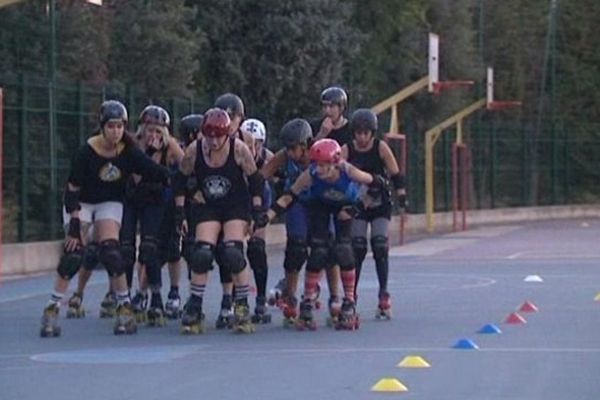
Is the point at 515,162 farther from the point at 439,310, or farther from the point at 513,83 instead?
the point at 439,310

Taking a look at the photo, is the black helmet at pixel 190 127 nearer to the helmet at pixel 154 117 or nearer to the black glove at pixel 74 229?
the helmet at pixel 154 117

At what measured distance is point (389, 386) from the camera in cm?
1187

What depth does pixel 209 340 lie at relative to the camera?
15375mm

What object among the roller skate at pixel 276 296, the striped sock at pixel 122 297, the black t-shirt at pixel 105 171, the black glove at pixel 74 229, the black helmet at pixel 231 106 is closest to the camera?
the black glove at pixel 74 229

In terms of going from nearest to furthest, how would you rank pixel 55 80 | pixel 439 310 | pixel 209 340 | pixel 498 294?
pixel 209 340
pixel 439 310
pixel 498 294
pixel 55 80

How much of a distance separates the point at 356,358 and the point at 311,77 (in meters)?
26.2

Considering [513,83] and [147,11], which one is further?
[513,83]

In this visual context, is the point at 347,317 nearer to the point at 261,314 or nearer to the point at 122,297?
the point at 261,314

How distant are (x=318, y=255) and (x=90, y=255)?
2.15 meters

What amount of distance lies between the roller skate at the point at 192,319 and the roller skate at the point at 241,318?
0.31 metres

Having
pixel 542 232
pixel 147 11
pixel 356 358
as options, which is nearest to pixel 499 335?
pixel 356 358

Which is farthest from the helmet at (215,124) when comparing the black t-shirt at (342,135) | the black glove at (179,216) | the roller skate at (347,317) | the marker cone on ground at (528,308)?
the marker cone on ground at (528,308)

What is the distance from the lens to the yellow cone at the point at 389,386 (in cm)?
1182

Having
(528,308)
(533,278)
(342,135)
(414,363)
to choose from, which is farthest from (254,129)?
(533,278)
